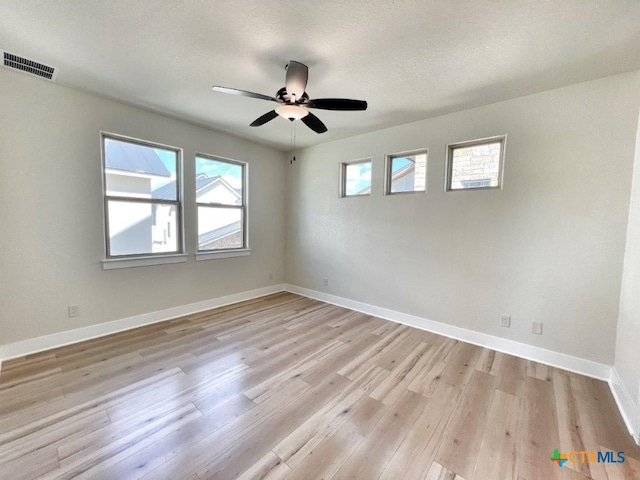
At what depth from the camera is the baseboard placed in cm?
248

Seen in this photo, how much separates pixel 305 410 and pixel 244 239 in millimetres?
3127

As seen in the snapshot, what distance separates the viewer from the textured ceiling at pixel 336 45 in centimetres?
161

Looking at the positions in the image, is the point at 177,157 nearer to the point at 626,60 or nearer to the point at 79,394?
the point at 79,394

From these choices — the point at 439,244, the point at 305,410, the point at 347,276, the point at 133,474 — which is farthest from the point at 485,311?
the point at 133,474

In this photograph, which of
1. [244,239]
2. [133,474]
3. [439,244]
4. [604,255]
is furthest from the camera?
[244,239]

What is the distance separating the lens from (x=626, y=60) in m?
2.01

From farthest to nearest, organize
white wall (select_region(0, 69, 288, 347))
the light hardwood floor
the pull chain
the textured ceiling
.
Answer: the pull chain
white wall (select_region(0, 69, 288, 347))
the textured ceiling
the light hardwood floor

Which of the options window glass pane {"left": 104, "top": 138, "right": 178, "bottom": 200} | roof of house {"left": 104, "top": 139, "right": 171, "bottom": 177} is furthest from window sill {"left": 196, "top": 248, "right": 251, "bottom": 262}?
roof of house {"left": 104, "top": 139, "right": 171, "bottom": 177}

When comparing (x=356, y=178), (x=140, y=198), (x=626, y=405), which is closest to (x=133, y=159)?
(x=140, y=198)

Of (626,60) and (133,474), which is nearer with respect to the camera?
(133,474)

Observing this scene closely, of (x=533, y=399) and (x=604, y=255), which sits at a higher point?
(x=604, y=255)

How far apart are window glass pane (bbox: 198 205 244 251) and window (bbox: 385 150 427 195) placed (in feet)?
8.20

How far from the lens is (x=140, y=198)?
10.6ft

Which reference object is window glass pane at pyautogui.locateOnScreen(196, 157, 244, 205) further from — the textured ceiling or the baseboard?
the baseboard
